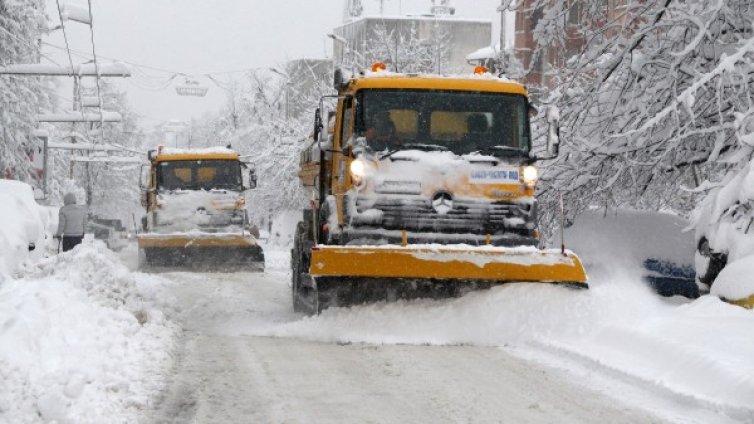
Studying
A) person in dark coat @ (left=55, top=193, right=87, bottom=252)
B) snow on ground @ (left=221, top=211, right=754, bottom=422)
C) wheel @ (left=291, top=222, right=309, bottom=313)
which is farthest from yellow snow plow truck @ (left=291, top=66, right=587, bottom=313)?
person in dark coat @ (left=55, top=193, right=87, bottom=252)

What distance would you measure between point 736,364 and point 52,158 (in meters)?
65.4

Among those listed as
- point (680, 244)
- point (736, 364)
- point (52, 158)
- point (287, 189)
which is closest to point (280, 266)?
point (680, 244)

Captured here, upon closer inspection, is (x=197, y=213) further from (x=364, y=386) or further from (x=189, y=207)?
(x=364, y=386)

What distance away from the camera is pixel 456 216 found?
1032cm

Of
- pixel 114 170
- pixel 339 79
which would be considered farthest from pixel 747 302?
pixel 114 170

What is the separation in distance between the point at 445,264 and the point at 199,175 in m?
13.8

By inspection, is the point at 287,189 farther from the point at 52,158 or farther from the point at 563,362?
the point at 563,362

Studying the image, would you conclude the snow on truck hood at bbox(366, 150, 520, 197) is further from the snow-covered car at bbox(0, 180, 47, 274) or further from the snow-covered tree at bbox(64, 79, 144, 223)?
the snow-covered tree at bbox(64, 79, 144, 223)

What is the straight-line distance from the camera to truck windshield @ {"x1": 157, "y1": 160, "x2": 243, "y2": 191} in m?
22.0

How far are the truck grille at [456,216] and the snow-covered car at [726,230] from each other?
179cm

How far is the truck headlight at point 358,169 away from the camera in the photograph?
1023 cm

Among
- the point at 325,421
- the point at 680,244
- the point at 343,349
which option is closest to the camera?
the point at 325,421

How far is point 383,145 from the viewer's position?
1036 cm

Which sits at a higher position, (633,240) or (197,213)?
(633,240)
